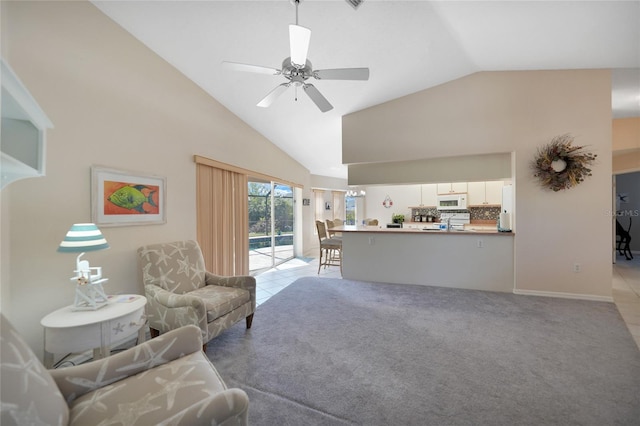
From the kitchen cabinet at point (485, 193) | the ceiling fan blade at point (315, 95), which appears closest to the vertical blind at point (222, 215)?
the ceiling fan blade at point (315, 95)

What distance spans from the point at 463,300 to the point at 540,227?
1573 millimetres

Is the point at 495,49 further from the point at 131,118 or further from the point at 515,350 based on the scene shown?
the point at 131,118

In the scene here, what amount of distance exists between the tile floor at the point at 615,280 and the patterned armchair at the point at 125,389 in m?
2.21

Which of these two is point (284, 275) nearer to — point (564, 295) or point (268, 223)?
point (268, 223)

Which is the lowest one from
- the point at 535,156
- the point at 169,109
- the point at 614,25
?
the point at 535,156

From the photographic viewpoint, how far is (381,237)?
454cm

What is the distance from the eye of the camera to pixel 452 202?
6.10 m

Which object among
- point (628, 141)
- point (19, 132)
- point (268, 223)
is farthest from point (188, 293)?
point (628, 141)

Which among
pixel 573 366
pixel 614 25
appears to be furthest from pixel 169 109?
pixel 614 25

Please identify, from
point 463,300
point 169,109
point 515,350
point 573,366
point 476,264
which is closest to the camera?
point 573,366

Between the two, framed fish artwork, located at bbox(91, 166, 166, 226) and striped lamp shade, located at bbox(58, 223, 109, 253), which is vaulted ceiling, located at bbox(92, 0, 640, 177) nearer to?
framed fish artwork, located at bbox(91, 166, 166, 226)

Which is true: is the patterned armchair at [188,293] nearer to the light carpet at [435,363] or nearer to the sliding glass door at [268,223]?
the light carpet at [435,363]

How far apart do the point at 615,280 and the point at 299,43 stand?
246 inches

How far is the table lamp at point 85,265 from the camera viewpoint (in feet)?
5.83
